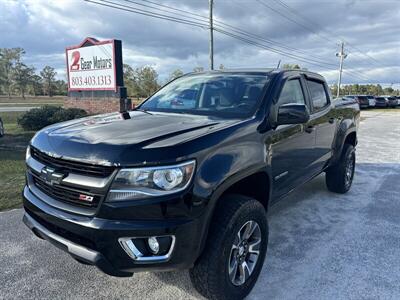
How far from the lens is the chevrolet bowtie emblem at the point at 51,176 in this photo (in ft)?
7.50

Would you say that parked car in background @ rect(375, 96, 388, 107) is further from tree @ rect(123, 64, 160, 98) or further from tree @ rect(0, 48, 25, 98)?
tree @ rect(0, 48, 25, 98)

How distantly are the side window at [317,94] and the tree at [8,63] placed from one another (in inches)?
2999

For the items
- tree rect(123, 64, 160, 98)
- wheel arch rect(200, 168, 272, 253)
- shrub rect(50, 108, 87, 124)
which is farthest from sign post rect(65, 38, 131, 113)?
tree rect(123, 64, 160, 98)

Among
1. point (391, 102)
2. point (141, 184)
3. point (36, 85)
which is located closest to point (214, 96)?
point (141, 184)

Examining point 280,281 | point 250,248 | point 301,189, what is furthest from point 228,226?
point 301,189

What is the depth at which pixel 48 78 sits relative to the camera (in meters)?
81.8

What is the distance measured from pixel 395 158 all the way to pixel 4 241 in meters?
8.53

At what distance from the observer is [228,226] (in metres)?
2.37

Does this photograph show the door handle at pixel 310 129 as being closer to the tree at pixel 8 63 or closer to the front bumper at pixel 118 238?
the front bumper at pixel 118 238

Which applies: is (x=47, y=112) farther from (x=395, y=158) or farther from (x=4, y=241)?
(x=395, y=158)

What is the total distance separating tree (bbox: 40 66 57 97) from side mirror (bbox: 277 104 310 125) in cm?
8666

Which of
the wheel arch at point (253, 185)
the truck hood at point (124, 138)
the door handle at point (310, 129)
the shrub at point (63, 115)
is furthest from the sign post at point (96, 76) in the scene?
the wheel arch at point (253, 185)

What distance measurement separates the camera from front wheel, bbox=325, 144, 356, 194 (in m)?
5.22

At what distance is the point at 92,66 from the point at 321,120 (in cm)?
1260
